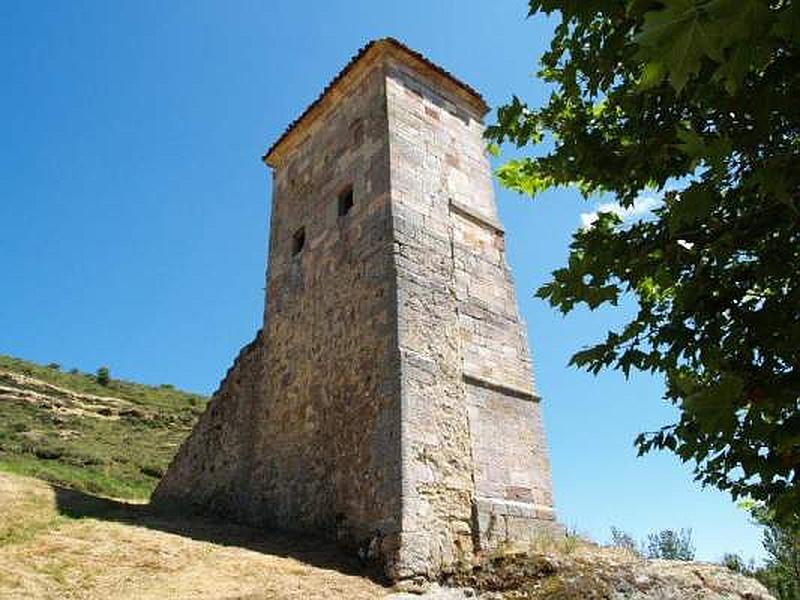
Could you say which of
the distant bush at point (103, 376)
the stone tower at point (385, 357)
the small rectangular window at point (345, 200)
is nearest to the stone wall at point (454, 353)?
the stone tower at point (385, 357)

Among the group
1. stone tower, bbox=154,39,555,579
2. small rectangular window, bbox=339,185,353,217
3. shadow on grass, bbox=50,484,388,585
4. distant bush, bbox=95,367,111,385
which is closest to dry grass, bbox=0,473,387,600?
shadow on grass, bbox=50,484,388,585

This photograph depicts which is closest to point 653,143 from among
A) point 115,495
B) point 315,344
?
point 315,344

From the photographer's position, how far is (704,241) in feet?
10.8

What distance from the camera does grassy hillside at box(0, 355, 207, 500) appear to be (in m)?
16.5

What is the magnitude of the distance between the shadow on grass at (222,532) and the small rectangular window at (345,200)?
5.05m

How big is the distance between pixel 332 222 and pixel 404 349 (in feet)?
10.9

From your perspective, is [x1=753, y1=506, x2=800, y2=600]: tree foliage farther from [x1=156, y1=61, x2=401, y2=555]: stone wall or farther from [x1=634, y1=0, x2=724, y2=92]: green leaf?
[x1=634, y1=0, x2=724, y2=92]: green leaf

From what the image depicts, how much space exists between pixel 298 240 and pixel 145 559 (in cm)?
635

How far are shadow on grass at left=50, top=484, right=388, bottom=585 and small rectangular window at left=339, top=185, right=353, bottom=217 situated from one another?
199 inches

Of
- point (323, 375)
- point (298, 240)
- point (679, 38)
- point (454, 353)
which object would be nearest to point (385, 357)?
point (454, 353)

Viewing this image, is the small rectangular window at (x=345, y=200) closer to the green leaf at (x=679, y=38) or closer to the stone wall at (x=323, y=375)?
the stone wall at (x=323, y=375)

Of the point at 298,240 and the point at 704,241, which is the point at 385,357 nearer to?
the point at 298,240

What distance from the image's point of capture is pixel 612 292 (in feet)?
10.9

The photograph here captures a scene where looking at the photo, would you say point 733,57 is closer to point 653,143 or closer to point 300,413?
point 653,143
